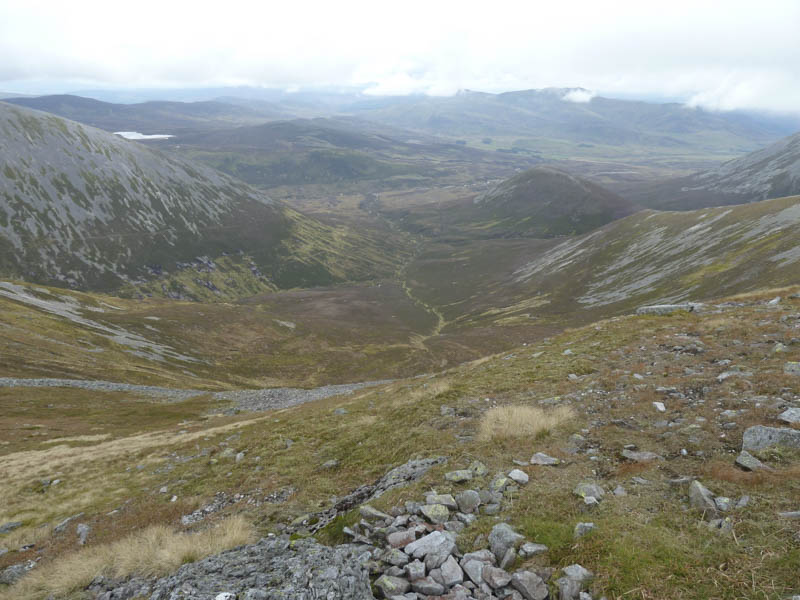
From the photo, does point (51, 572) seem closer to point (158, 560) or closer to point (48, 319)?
point (158, 560)

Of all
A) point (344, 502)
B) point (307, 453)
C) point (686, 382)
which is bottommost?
point (307, 453)

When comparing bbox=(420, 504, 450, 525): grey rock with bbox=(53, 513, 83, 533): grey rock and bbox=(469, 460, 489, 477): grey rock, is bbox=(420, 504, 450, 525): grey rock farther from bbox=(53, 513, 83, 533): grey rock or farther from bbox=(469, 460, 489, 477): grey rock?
bbox=(53, 513, 83, 533): grey rock

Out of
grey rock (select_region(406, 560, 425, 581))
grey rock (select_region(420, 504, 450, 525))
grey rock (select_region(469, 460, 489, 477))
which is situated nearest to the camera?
grey rock (select_region(406, 560, 425, 581))

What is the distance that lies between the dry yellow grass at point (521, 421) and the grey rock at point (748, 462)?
5785 millimetres

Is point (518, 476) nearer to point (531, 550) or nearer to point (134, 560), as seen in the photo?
point (531, 550)

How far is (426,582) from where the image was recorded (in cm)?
824

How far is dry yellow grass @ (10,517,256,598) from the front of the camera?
11.4 meters

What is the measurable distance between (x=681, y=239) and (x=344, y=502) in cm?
17771

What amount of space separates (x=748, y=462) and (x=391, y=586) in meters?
10.3

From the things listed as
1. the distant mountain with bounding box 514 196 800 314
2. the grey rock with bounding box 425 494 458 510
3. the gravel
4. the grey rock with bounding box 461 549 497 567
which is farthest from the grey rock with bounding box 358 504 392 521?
the distant mountain with bounding box 514 196 800 314

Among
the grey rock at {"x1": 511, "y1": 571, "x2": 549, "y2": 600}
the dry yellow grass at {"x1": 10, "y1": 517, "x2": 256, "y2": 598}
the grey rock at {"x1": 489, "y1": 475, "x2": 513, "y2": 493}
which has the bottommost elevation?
the dry yellow grass at {"x1": 10, "y1": 517, "x2": 256, "y2": 598}

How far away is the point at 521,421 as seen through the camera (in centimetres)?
1631

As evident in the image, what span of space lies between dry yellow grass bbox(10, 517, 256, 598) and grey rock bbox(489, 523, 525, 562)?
7733 millimetres

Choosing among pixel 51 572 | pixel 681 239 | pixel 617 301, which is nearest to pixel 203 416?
pixel 51 572
